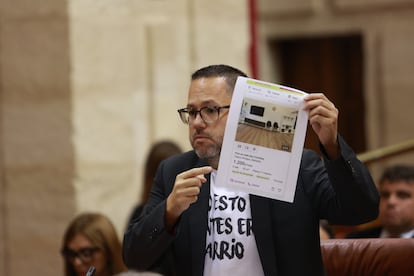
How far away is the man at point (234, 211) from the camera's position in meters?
3.96

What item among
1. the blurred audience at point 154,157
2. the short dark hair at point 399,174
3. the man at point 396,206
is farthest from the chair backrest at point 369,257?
the blurred audience at point 154,157

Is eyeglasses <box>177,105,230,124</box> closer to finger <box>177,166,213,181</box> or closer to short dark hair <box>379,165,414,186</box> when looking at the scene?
finger <box>177,166,213,181</box>

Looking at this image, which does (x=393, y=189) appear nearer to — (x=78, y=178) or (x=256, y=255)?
(x=78, y=178)

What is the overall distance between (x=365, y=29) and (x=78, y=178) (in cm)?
378

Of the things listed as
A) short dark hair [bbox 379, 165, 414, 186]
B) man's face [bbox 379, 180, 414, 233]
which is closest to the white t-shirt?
man's face [bbox 379, 180, 414, 233]

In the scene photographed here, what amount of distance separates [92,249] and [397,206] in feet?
6.08

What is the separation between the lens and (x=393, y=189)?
6754 mm

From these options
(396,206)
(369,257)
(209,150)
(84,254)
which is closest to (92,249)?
(84,254)

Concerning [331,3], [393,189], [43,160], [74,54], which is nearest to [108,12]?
[74,54]

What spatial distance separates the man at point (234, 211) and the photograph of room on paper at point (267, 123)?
0.08m

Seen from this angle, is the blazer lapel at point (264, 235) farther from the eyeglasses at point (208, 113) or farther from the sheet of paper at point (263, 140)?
the eyeglasses at point (208, 113)

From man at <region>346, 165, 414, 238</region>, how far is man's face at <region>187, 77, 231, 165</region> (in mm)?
2536

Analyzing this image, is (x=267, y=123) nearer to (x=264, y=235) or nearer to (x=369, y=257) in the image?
(x=264, y=235)

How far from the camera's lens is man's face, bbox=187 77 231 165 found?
4035mm
